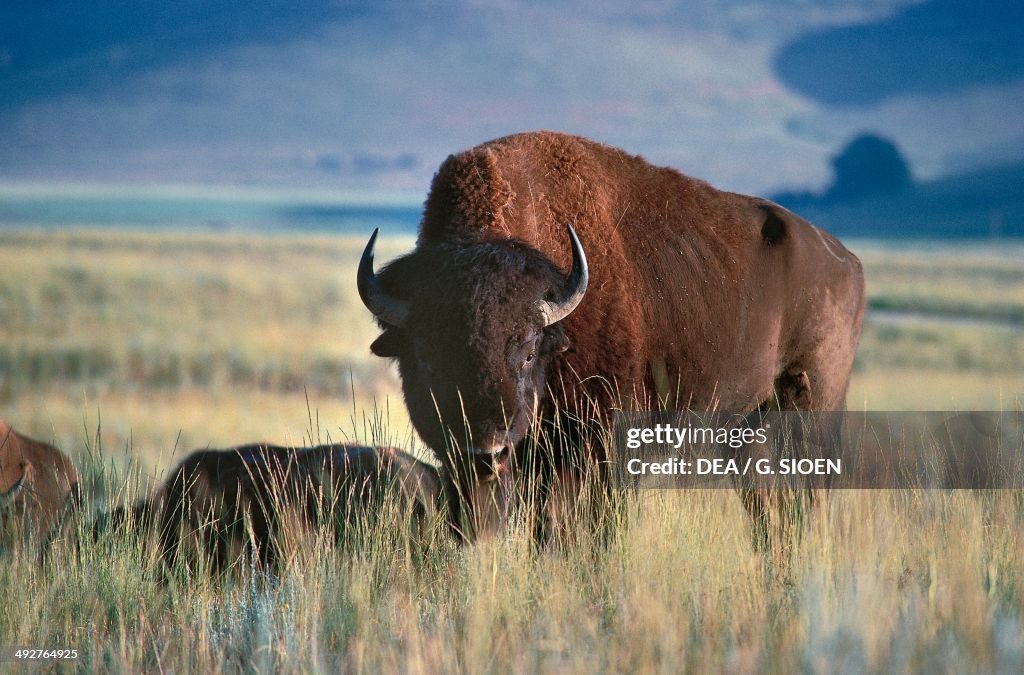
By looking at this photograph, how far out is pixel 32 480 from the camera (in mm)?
7879

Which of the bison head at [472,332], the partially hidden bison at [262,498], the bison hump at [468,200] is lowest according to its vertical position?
the partially hidden bison at [262,498]

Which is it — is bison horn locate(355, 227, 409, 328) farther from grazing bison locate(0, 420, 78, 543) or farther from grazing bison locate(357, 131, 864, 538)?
grazing bison locate(0, 420, 78, 543)

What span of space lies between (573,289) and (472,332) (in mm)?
739

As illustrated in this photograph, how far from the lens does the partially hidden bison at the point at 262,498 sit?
6.75 m

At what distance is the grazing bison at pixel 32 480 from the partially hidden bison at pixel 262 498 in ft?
2.19

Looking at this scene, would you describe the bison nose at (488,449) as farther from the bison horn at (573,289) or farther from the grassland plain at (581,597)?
the bison horn at (573,289)

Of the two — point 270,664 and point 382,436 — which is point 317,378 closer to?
point 382,436

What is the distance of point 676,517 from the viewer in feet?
20.2

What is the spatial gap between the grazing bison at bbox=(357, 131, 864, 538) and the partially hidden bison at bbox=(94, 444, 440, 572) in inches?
38.6

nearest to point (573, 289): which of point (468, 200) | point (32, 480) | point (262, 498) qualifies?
point (468, 200)

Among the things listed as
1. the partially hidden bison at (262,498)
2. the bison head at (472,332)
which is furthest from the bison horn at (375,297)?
the partially hidden bison at (262,498)

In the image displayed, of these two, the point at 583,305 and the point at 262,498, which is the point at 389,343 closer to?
the point at 583,305

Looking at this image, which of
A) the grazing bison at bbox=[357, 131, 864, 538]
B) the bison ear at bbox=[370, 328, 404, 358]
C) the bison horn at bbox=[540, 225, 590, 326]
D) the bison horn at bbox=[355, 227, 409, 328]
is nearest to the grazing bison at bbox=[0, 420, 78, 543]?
the bison ear at bbox=[370, 328, 404, 358]

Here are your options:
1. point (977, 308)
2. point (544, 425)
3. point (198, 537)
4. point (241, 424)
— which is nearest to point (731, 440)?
point (544, 425)
